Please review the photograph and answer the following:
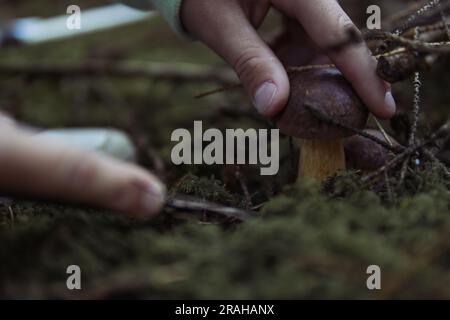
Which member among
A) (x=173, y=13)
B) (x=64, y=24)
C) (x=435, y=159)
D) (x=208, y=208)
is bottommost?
(x=208, y=208)

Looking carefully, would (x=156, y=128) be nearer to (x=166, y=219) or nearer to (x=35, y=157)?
(x=166, y=219)

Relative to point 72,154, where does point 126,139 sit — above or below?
above

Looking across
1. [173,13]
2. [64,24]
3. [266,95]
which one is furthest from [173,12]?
[64,24]

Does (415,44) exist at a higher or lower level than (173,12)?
lower

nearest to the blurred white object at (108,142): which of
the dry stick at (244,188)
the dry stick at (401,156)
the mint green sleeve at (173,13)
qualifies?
the mint green sleeve at (173,13)

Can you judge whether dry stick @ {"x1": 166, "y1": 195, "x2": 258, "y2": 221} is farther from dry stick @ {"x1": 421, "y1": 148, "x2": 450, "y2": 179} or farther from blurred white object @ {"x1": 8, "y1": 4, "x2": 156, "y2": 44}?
blurred white object @ {"x1": 8, "y1": 4, "x2": 156, "y2": 44}

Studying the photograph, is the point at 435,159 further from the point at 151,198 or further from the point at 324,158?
the point at 151,198

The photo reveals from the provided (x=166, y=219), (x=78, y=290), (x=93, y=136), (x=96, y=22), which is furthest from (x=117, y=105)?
(x=78, y=290)
